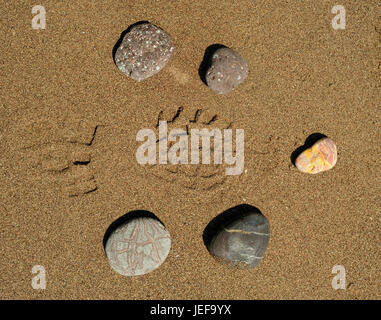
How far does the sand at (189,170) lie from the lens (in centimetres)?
252

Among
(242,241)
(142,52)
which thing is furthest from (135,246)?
(142,52)

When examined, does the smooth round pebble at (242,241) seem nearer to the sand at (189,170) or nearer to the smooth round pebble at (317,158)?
the sand at (189,170)

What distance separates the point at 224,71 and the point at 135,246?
1.65 m

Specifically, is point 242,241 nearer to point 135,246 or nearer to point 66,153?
point 135,246

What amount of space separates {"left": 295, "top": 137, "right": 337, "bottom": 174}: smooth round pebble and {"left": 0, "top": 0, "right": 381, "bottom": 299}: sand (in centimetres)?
12

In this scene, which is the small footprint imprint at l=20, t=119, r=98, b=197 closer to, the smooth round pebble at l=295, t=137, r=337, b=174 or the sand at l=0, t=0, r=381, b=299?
the sand at l=0, t=0, r=381, b=299

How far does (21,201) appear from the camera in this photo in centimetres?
251

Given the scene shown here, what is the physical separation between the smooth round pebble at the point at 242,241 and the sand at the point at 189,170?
5.4 inches

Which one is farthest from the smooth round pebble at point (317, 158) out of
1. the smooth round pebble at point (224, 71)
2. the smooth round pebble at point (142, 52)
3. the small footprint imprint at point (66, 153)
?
the small footprint imprint at point (66, 153)

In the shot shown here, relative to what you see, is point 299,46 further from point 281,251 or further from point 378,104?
point 281,251

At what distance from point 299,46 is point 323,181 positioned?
1.23m

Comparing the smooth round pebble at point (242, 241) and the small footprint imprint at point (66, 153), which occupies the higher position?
the small footprint imprint at point (66, 153)
